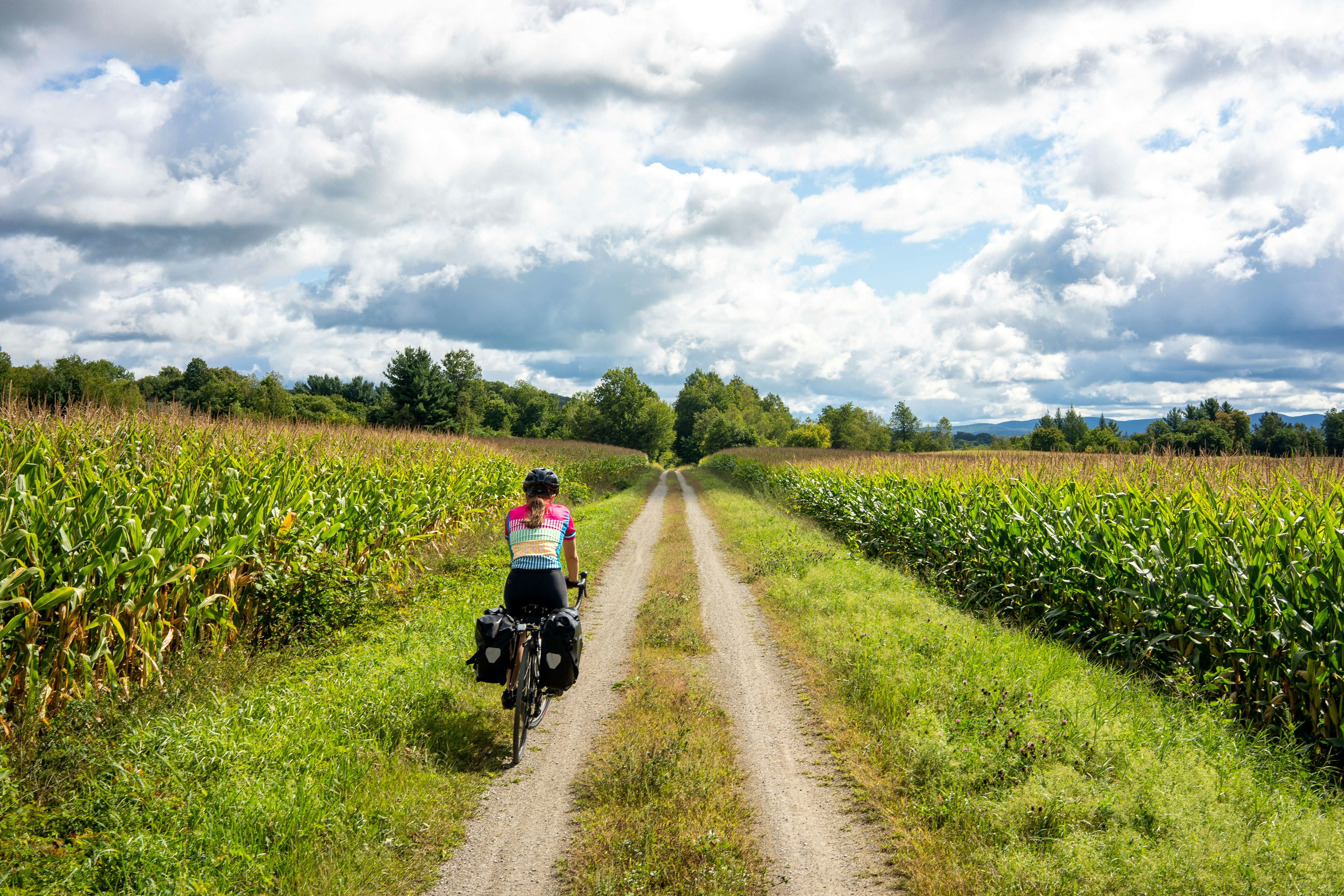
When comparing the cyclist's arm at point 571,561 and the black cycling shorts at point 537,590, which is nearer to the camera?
the black cycling shorts at point 537,590

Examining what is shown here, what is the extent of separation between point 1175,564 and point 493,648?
7.15 meters

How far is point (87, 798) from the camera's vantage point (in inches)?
158

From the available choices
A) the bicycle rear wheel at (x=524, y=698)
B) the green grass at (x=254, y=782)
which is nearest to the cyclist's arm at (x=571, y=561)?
the bicycle rear wheel at (x=524, y=698)

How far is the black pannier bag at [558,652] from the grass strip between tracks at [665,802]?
26.0 inches

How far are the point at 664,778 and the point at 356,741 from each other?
2.42 meters

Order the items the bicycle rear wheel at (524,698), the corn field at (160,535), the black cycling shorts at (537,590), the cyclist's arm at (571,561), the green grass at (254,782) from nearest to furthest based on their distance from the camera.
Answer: the green grass at (254,782) < the corn field at (160,535) < the bicycle rear wheel at (524,698) < the black cycling shorts at (537,590) < the cyclist's arm at (571,561)

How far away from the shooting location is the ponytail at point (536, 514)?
19.4ft

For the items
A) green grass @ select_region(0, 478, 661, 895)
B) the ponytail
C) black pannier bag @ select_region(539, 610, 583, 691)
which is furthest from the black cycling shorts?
green grass @ select_region(0, 478, 661, 895)

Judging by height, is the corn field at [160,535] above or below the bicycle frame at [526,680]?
above

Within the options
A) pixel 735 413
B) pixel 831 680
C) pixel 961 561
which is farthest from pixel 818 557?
pixel 735 413

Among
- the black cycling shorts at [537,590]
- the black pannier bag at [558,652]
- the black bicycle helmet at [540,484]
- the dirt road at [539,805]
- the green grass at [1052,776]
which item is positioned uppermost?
the black bicycle helmet at [540,484]

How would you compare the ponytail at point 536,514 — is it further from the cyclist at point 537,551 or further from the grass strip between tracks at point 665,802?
the grass strip between tracks at point 665,802

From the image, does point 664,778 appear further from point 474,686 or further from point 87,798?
point 87,798

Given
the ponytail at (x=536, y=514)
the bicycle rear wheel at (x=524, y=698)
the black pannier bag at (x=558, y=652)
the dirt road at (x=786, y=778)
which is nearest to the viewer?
the dirt road at (x=786, y=778)
